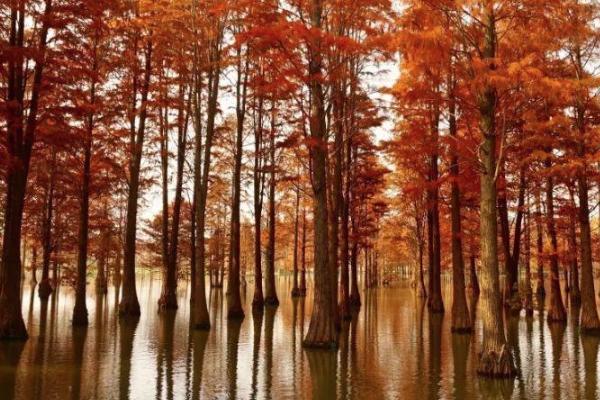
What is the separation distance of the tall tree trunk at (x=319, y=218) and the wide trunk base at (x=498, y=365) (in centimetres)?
477

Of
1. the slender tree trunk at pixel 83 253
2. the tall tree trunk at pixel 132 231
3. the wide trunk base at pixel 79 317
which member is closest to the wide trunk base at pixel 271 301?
the tall tree trunk at pixel 132 231

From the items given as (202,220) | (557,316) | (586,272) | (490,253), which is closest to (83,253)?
(202,220)

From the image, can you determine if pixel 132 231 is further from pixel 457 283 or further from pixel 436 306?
pixel 436 306

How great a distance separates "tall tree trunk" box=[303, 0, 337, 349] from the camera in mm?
15797

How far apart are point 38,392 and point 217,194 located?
36.2 metres

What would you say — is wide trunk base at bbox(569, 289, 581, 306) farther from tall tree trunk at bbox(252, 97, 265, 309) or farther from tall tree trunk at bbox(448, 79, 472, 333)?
tall tree trunk at bbox(252, 97, 265, 309)

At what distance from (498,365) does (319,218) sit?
6.55 metres

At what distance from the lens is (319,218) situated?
53.8 feet

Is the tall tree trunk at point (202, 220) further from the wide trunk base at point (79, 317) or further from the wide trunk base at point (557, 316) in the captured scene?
the wide trunk base at point (557, 316)

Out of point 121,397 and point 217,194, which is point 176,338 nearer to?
point 121,397

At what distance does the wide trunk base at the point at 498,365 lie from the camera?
39.2 feet

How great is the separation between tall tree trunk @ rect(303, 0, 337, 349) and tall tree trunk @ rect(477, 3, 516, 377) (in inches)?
182

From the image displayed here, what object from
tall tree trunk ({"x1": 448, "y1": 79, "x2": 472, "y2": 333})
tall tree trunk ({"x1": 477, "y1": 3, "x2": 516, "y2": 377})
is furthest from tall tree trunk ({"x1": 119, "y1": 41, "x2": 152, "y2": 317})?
tall tree trunk ({"x1": 477, "y1": 3, "x2": 516, "y2": 377})

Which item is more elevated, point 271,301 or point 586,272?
point 586,272
